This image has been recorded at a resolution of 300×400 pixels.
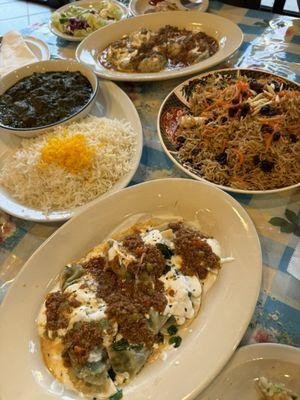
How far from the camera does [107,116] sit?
2100mm

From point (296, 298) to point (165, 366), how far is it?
1.83 ft

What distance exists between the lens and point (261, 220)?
153cm

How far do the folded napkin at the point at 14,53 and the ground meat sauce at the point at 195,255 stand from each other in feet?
6.23

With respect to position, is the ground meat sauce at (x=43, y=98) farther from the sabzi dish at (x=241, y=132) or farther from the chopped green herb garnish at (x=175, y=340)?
the chopped green herb garnish at (x=175, y=340)

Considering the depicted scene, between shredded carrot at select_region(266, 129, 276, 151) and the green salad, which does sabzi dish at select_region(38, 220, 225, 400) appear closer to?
shredded carrot at select_region(266, 129, 276, 151)

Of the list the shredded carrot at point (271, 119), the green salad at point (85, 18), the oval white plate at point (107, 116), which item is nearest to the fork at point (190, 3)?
the green salad at point (85, 18)

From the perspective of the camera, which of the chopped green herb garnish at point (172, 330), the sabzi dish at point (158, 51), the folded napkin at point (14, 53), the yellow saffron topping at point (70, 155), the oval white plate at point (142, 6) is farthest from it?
the oval white plate at point (142, 6)

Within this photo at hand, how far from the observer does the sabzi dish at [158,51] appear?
Answer: 2314 millimetres

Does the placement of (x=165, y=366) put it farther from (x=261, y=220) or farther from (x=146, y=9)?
(x=146, y=9)

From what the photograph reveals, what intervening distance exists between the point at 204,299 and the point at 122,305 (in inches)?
11.9

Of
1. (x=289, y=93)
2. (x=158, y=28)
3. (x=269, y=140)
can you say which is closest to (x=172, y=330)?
(x=269, y=140)

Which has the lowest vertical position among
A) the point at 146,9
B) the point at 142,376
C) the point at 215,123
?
the point at 142,376

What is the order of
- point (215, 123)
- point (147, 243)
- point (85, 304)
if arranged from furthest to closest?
point (215, 123)
point (147, 243)
point (85, 304)

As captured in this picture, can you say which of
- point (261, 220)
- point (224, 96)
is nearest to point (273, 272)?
point (261, 220)
